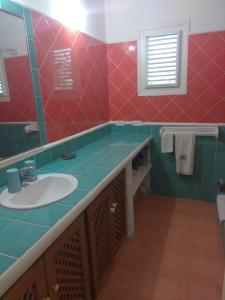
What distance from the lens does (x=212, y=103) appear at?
2.38m

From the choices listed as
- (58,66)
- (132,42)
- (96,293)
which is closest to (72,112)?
(58,66)

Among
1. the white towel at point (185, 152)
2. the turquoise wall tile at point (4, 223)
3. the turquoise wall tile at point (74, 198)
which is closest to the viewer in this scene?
the turquoise wall tile at point (4, 223)

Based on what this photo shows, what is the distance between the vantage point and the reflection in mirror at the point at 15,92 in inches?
54.3

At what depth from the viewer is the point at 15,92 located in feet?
4.86

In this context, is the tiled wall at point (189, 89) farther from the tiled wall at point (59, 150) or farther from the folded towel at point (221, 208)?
the folded towel at point (221, 208)

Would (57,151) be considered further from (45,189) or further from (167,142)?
(167,142)

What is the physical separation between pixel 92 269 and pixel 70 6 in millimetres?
2080

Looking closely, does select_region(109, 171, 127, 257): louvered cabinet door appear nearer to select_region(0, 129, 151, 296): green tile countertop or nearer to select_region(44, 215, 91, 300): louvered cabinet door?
select_region(0, 129, 151, 296): green tile countertop

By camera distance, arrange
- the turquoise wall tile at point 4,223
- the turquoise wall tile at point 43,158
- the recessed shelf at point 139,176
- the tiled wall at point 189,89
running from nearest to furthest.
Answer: the turquoise wall tile at point 4,223, the turquoise wall tile at point 43,158, the recessed shelf at point 139,176, the tiled wall at point 189,89

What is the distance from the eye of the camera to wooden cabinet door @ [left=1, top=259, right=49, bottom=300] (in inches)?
29.6

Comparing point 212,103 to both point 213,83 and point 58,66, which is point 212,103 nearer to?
point 213,83

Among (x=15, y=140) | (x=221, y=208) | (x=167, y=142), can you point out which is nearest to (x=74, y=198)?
(x=15, y=140)

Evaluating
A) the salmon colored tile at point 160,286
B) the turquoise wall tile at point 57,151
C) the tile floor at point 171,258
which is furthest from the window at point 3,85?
the salmon colored tile at point 160,286

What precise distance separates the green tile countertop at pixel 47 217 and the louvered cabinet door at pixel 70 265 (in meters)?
0.10
